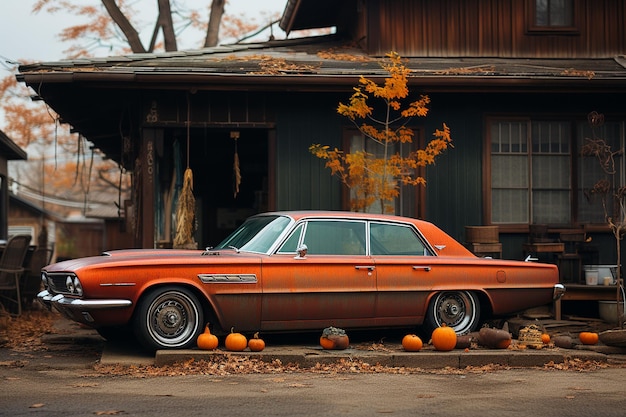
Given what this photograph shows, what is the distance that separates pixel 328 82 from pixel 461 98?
7.23 ft

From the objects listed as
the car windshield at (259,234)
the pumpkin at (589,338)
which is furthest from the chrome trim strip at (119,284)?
the pumpkin at (589,338)

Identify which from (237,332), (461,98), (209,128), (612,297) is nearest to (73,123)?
(209,128)

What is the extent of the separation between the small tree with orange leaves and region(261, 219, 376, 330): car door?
2935mm

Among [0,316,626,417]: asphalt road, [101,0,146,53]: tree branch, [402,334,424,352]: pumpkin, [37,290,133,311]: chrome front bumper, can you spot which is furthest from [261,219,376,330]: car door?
[101,0,146,53]: tree branch

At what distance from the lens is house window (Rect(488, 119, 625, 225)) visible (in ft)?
46.7

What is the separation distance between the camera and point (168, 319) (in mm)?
9219

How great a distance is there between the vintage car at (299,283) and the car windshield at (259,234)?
2 centimetres

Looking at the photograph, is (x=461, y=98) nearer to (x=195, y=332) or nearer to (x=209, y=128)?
(x=209, y=128)

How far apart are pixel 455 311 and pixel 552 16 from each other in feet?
23.0

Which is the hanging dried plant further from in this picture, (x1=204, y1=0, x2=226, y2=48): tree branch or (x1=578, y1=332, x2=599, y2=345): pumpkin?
(x1=204, y1=0, x2=226, y2=48): tree branch

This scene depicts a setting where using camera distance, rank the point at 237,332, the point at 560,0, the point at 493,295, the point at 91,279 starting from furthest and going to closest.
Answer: the point at 560,0
the point at 493,295
the point at 237,332
the point at 91,279

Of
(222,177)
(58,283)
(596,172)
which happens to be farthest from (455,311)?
(222,177)

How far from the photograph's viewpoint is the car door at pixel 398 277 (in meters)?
10.0

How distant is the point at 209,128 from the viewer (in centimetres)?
1398
